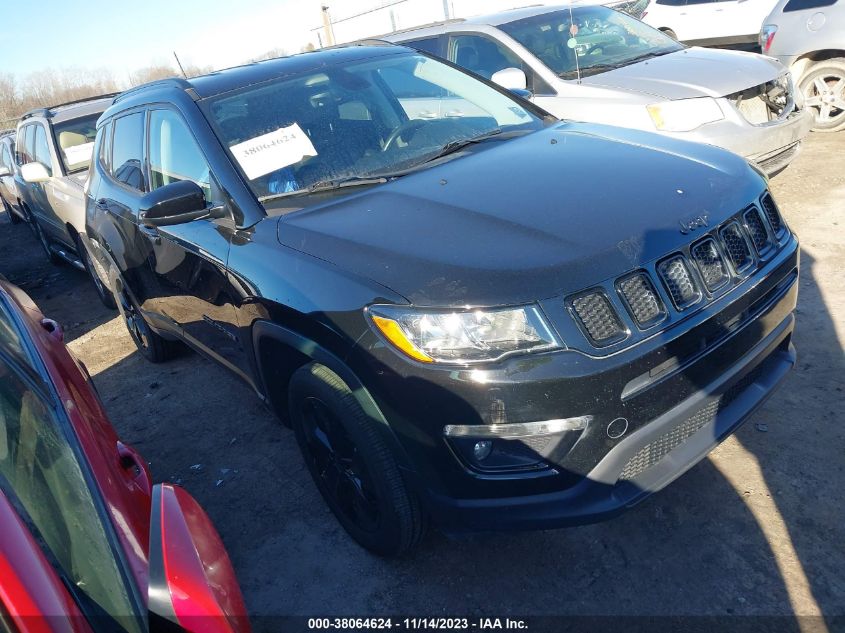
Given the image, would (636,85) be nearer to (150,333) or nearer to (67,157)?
(150,333)

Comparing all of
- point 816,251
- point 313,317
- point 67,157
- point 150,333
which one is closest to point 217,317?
point 313,317

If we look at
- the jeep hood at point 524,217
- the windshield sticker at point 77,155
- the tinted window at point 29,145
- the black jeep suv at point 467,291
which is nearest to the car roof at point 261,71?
the black jeep suv at point 467,291

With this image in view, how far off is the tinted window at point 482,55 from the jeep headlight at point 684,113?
1467mm

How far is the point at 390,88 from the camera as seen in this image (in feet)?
11.3

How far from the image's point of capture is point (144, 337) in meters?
4.83

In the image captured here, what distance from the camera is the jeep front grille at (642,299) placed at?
2.01 meters

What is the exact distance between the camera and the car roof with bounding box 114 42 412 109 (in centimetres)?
321

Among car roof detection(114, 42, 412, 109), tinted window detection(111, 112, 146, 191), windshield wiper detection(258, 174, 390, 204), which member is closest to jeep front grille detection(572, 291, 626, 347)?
windshield wiper detection(258, 174, 390, 204)

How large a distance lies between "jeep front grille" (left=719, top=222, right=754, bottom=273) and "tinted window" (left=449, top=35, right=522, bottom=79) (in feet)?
13.4

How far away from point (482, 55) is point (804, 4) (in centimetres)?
401

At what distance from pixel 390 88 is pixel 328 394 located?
1854 mm

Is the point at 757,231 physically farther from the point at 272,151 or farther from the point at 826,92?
the point at 826,92

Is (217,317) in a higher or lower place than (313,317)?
lower

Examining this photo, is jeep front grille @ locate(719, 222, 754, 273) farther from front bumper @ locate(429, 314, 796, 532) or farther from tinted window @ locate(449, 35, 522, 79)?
tinted window @ locate(449, 35, 522, 79)
